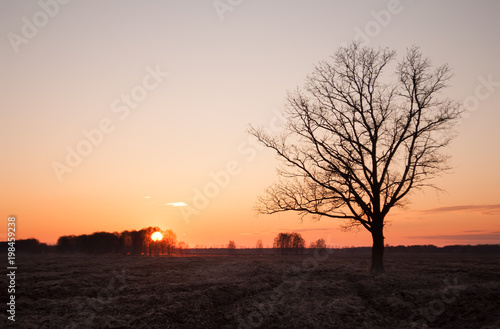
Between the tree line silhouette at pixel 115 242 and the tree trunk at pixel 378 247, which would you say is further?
the tree line silhouette at pixel 115 242

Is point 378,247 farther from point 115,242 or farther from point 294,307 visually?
point 115,242

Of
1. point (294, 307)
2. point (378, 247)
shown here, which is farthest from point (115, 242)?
point (294, 307)

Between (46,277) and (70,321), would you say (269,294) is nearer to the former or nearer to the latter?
(70,321)

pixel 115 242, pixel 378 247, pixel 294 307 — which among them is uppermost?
pixel 378 247

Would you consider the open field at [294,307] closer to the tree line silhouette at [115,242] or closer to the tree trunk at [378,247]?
the tree trunk at [378,247]

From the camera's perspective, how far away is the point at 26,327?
13.8 m

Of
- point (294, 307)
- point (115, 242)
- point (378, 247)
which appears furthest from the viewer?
point (115, 242)

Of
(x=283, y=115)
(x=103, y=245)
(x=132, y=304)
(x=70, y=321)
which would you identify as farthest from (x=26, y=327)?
(x=103, y=245)

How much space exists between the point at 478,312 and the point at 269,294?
9.18 metres

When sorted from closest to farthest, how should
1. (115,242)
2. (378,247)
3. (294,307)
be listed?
(294,307) < (378,247) < (115,242)

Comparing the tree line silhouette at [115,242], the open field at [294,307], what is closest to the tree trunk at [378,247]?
the open field at [294,307]

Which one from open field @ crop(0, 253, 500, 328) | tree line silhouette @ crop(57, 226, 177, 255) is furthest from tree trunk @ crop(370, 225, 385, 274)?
tree line silhouette @ crop(57, 226, 177, 255)

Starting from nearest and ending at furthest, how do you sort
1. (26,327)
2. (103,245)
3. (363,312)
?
(26,327) → (363,312) → (103,245)

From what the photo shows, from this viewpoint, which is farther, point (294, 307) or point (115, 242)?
point (115, 242)
